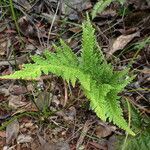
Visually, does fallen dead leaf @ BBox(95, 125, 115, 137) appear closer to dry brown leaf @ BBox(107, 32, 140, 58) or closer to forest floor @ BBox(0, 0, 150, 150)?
forest floor @ BBox(0, 0, 150, 150)

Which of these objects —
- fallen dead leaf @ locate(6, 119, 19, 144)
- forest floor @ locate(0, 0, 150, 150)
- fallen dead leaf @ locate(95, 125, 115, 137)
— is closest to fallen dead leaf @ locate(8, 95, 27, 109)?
forest floor @ locate(0, 0, 150, 150)

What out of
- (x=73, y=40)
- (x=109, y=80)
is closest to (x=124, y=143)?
(x=109, y=80)

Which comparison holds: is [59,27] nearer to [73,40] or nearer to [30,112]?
[73,40]

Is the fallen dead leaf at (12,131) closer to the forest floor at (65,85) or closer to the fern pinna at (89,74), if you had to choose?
the forest floor at (65,85)

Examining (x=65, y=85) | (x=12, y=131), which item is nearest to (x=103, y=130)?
(x=65, y=85)

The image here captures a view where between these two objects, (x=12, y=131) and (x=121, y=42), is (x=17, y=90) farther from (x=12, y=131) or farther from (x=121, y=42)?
(x=121, y=42)

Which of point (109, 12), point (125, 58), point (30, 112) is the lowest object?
point (30, 112)

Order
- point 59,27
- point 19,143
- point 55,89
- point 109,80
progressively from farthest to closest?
point 59,27 → point 55,89 → point 19,143 → point 109,80
